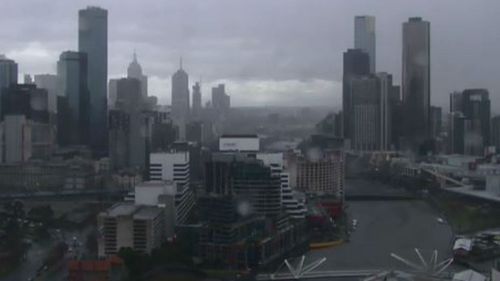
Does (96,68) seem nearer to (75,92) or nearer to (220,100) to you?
(75,92)

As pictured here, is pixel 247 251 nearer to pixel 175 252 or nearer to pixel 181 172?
pixel 175 252

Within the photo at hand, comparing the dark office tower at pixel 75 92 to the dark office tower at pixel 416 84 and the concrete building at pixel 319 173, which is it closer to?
the concrete building at pixel 319 173

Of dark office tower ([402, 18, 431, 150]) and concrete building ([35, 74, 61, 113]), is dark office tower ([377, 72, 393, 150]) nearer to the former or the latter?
dark office tower ([402, 18, 431, 150])

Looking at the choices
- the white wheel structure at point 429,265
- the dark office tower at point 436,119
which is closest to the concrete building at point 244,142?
the white wheel structure at point 429,265

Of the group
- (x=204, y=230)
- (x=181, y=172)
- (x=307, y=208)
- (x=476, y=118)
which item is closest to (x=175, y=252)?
(x=204, y=230)

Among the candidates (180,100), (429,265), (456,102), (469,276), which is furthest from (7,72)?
(469,276)
